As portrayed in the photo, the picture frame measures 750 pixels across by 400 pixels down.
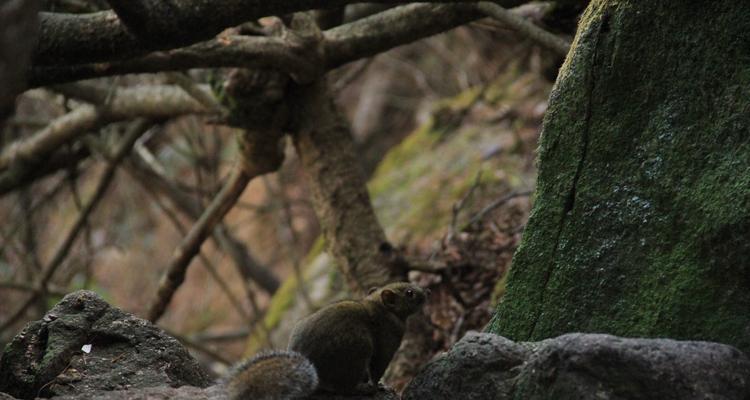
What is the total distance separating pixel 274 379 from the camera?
11.2 ft

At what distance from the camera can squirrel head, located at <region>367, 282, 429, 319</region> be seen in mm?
4250

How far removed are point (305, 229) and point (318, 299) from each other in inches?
234

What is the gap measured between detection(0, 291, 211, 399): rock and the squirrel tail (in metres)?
0.34

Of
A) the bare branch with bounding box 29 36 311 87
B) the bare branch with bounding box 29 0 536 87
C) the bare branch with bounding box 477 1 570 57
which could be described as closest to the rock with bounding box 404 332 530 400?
the bare branch with bounding box 29 36 311 87

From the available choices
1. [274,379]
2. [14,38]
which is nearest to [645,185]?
[274,379]

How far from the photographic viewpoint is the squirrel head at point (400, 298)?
167 inches

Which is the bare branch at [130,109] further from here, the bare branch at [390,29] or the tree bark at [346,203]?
the bare branch at [390,29]

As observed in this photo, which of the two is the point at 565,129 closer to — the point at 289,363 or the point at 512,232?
the point at 289,363

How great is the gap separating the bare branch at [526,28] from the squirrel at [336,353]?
5.11ft

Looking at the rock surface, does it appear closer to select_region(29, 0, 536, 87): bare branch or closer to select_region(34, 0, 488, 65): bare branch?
select_region(34, 0, 488, 65): bare branch

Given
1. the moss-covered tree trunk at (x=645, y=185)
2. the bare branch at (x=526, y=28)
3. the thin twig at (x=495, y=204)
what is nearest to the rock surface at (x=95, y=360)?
the moss-covered tree trunk at (x=645, y=185)

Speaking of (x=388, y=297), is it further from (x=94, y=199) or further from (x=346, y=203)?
(x=94, y=199)

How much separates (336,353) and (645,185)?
1153 mm

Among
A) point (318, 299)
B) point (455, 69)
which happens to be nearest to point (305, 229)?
point (455, 69)
